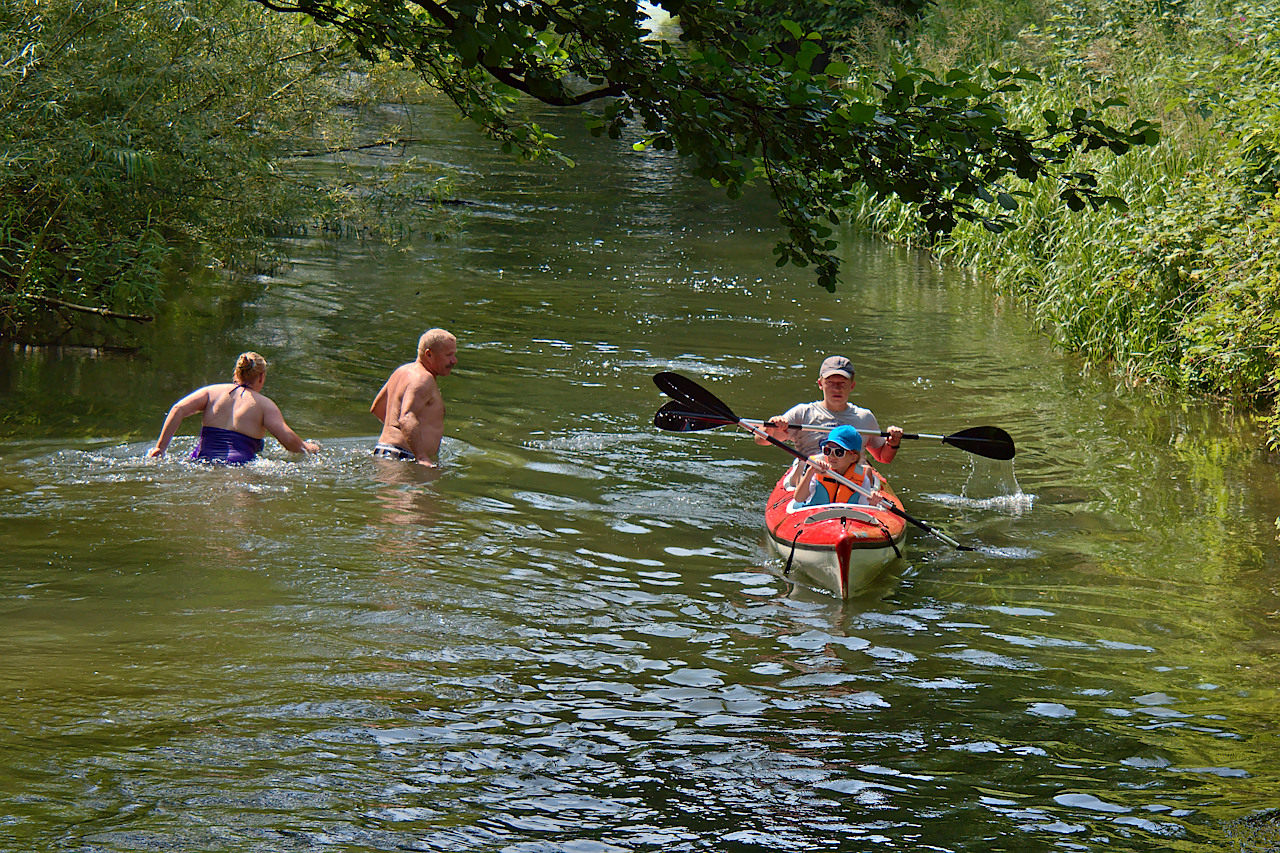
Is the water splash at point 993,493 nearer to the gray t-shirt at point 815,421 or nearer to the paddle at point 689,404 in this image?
the paddle at point 689,404

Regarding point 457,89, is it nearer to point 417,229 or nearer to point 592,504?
point 592,504

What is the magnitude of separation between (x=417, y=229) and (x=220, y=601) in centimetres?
1402

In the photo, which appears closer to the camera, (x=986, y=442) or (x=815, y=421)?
(x=815, y=421)

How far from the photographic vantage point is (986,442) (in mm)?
9180

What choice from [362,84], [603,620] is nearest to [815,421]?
[603,620]

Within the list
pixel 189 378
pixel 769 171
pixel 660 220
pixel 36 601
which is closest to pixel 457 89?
pixel 769 171

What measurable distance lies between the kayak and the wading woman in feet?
12.5

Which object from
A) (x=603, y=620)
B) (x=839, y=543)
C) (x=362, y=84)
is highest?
(x=362, y=84)

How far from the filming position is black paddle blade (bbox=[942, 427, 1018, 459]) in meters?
9.17

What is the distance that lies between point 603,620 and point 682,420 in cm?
278

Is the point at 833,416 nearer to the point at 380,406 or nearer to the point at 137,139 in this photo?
the point at 380,406

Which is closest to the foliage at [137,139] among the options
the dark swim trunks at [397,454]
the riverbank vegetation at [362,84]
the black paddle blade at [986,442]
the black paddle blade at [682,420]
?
the riverbank vegetation at [362,84]

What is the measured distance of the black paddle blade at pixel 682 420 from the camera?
9.20 metres

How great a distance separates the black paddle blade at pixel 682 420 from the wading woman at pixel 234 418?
109 inches
